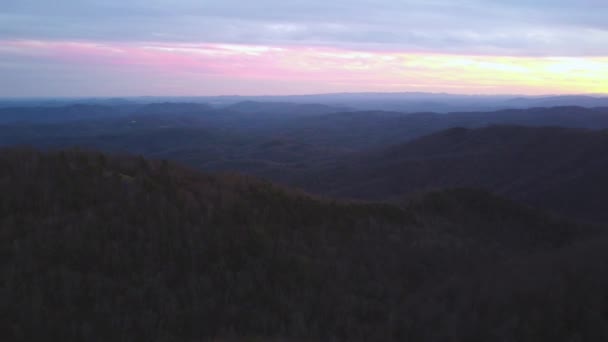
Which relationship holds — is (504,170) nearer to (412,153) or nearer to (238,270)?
(412,153)

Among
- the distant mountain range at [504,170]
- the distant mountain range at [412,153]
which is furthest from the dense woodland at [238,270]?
the distant mountain range at [504,170]

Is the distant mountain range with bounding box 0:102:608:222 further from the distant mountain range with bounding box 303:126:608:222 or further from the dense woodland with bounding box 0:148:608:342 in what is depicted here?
the dense woodland with bounding box 0:148:608:342

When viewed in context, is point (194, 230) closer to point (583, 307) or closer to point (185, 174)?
point (185, 174)

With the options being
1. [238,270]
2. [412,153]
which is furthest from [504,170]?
[238,270]

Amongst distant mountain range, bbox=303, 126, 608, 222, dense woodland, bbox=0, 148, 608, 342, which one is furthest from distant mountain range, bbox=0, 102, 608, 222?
dense woodland, bbox=0, 148, 608, 342

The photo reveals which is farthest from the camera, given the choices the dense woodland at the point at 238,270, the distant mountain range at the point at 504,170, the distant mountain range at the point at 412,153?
the distant mountain range at the point at 412,153

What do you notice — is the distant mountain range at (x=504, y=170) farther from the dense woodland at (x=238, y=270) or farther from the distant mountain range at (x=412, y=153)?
the dense woodland at (x=238, y=270)

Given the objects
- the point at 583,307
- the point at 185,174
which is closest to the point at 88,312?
the point at 583,307

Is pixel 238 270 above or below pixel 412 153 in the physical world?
above
